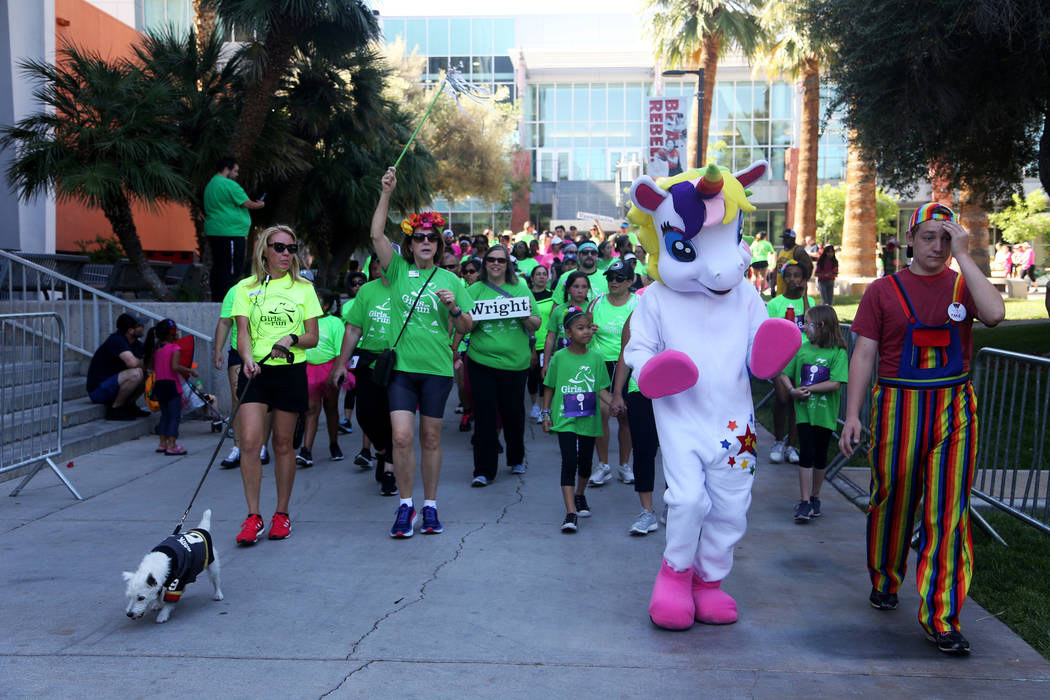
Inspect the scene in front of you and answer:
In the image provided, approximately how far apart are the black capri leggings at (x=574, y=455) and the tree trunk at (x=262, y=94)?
8.08 meters

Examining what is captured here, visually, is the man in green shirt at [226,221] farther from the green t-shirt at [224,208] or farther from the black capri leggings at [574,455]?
the black capri leggings at [574,455]

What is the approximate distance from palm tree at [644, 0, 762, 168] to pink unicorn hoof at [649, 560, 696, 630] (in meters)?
21.6

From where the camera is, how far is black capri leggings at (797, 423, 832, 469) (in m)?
6.83

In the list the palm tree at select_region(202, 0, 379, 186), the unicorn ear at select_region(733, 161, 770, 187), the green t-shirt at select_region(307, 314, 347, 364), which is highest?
the palm tree at select_region(202, 0, 379, 186)

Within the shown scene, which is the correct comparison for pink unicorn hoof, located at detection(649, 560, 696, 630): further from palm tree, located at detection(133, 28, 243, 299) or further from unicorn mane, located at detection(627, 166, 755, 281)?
palm tree, located at detection(133, 28, 243, 299)

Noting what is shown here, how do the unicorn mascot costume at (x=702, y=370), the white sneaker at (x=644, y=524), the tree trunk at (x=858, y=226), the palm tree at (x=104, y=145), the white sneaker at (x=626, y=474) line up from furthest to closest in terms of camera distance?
1. the tree trunk at (x=858, y=226)
2. the palm tree at (x=104, y=145)
3. the white sneaker at (x=626, y=474)
4. the white sneaker at (x=644, y=524)
5. the unicorn mascot costume at (x=702, y=370)

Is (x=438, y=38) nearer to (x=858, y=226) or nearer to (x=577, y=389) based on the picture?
(x=858, y=226)

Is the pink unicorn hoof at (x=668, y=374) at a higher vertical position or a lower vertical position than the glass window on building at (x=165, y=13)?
lower

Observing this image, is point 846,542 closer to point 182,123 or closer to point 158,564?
point 158,564

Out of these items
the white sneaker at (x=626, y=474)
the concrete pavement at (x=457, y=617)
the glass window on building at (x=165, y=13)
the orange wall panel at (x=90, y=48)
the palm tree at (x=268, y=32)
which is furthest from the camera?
the glass window on building at (x=165, y=13)

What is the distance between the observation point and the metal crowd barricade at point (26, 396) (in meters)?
7.27

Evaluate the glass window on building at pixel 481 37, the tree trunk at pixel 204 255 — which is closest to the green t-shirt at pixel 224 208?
the tree trunk at pixel 204 255

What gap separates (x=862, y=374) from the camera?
4668mm

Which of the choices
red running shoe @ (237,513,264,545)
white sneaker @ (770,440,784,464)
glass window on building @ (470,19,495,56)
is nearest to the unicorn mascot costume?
red running shoe @ (237,513,264,545)
